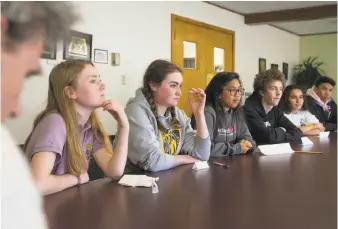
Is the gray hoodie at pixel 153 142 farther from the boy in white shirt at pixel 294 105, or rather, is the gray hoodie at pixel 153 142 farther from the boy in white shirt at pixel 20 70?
the boy in white shirt at pixel 294 105

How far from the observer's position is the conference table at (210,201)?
0.69m

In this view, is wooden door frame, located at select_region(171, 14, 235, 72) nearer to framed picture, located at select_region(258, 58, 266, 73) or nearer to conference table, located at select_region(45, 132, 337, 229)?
framed picture, located at select_region(258, 58, 266, 73)

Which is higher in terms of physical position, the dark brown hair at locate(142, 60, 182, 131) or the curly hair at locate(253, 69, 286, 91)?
the curly hair at locate(253, 69, 286, 91)

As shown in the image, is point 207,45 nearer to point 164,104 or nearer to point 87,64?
point 164,104

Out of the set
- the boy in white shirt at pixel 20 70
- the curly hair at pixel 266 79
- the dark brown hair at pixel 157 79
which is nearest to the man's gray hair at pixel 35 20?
the boy in white shirt at pixel 20 70

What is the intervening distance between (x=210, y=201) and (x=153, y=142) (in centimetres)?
52

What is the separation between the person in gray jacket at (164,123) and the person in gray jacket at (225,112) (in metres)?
0.16

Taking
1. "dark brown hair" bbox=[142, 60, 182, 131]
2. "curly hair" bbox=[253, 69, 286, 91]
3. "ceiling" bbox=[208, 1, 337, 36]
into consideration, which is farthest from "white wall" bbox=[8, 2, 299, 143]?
"curly hair" bbox=[253, 69, 286, 91]

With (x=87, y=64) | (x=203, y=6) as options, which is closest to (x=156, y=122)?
(x=87, y=64)

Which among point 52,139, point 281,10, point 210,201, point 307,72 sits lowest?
point 210,201

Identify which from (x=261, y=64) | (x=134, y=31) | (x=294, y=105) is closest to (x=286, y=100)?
(x=294, y=105)

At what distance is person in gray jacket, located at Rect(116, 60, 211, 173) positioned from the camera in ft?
4.33

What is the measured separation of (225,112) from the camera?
1820 mm

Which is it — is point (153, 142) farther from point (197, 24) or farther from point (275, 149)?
point (197, 24)
